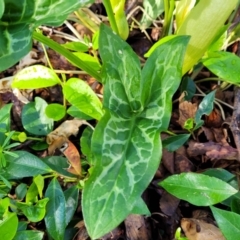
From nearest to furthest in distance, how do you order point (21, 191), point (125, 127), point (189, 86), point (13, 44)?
point (13, 44), point (125, 127), point (21, 191), point (189, 86)

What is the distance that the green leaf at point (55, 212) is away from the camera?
93cm

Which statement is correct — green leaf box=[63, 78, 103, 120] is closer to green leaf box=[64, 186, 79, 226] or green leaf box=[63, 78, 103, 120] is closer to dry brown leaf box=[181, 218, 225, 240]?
green leaf box=[64, 186, 79, 226]

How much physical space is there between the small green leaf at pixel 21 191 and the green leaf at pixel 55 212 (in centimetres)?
6

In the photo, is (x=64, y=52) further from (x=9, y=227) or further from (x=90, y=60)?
(x=9, y=227)

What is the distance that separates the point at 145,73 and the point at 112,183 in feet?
0.71

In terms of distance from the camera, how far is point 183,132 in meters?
1.07

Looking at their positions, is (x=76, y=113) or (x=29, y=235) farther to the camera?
(x=76, y=113)

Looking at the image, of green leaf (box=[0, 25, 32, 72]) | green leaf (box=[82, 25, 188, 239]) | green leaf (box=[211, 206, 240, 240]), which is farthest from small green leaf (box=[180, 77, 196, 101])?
green leaf (box=[0, 25, 32, 72])

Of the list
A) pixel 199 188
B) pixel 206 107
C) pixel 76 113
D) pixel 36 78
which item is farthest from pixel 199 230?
pixel 36 78

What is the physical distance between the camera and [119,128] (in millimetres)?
873

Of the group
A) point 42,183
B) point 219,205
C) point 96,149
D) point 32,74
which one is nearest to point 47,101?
point 32,74

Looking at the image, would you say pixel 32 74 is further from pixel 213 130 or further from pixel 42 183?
pixel 213 130

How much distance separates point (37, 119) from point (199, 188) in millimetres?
403

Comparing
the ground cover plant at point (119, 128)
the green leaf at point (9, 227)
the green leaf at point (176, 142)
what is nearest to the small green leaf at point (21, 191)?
the ground cover plant at point (119, 128)
